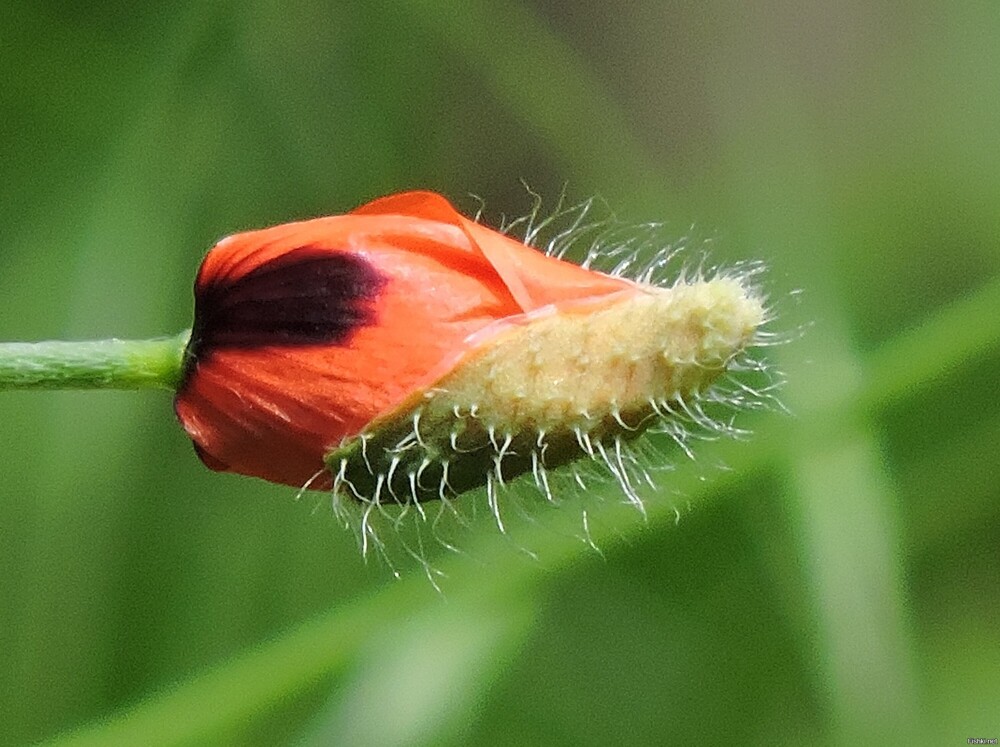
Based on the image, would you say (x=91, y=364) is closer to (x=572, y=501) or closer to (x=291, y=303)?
(x=291, y=303)

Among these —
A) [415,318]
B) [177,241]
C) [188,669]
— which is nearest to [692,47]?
[177,241]

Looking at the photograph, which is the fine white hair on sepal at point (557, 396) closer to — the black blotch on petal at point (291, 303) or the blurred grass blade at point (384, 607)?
the black blotch on petal at point (291, 303)

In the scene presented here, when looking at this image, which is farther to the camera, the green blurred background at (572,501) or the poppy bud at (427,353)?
the green blurred background at (572,501)

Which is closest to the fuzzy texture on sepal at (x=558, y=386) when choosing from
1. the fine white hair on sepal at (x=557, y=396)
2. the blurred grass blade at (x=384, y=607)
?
the fine white hair on sepal at (x=557, y=396)

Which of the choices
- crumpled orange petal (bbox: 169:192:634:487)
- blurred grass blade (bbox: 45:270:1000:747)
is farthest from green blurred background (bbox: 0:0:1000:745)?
crumpled orange petal (bbox: 169:192:634:487)

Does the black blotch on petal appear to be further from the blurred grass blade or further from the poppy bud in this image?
the blurred grass blade

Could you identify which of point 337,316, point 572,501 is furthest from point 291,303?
point 572,501

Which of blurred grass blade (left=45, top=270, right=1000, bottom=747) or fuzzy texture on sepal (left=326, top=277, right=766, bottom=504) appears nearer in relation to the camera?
fuzzy texture on sepal (left=326, top=277, right=766, bottom=504)
